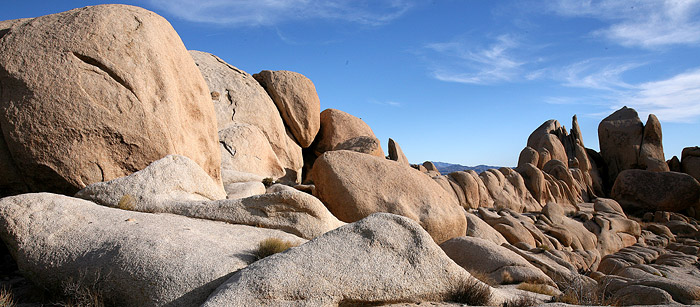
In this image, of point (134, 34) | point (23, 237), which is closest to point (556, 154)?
point (134, 34)

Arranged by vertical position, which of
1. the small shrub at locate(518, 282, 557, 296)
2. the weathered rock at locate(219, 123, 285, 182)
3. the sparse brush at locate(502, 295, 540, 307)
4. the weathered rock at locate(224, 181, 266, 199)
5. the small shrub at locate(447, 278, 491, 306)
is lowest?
the small shrub at locate(518, 282, 557, 296)

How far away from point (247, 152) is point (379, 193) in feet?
18.0

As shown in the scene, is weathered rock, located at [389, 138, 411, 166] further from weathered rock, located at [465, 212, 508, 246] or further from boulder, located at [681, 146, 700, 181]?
boulder, located at [681, 146, 700, 181]

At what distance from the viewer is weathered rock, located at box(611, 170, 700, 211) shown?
2964cm

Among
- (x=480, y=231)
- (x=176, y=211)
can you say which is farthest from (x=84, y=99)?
(x=480, y=231)

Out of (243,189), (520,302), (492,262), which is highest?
(243,189)

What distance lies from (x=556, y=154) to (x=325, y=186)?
88.7 feet

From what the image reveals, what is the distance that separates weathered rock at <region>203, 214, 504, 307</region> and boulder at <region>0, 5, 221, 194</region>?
3.95 m

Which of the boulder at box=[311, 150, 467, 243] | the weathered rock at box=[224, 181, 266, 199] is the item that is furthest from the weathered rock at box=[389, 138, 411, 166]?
the weathered rock at box=[224, 181, 266, 199]

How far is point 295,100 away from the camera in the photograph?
1912 cm

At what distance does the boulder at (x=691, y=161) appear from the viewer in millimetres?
32781

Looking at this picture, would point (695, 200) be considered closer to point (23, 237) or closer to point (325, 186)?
point (325, 186)

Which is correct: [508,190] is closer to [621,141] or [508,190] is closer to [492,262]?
[492,262]

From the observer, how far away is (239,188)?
33.5ft
